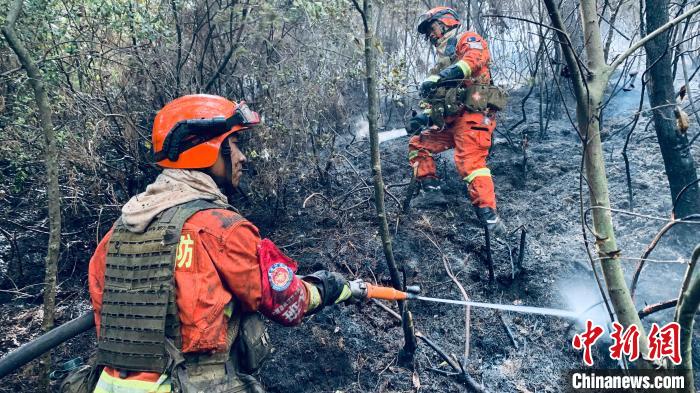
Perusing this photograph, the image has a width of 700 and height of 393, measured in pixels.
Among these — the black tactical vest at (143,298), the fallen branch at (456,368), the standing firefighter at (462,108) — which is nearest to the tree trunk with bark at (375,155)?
the fallen branch at (456,368)

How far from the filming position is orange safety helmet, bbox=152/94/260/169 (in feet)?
8.18

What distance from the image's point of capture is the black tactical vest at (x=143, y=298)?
2.13m

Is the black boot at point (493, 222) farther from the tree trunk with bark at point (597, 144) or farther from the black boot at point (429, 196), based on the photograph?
the tree trunk with bark at point (597, 144)

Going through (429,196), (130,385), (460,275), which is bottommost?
(460,275)

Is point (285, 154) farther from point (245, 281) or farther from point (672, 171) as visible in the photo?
point (672, 171)

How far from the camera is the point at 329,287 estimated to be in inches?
109

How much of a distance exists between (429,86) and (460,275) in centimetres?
213

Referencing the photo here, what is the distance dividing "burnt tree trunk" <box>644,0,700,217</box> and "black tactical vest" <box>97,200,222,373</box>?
3.91 metres

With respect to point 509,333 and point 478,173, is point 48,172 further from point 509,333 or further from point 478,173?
point 478,173

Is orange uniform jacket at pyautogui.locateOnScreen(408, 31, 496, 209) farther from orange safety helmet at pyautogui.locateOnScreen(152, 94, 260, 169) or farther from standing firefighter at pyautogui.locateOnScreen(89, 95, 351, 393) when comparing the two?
orange safety helmet at pyautogui.locateOnScreen(152, 94, 260, 169)

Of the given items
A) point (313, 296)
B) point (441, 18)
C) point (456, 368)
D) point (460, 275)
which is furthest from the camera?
point (441, 18)

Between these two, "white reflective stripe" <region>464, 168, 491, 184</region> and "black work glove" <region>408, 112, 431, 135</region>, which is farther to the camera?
"black work glove" <region>408, 112, 431, 135</region>

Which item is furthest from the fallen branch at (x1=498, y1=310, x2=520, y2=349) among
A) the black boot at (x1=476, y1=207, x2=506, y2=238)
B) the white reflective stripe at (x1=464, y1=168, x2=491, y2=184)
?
the white reflective stripe at (x1=464, y1=168, x2=491, y2=184)

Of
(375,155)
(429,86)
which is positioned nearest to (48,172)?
(375,155)
